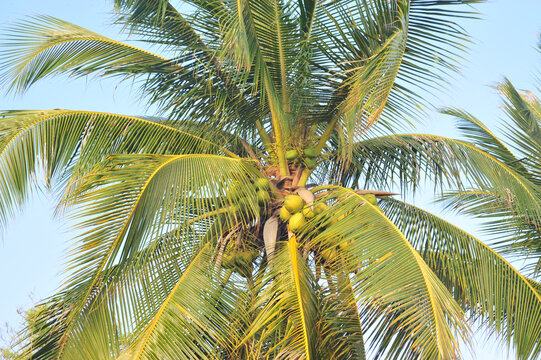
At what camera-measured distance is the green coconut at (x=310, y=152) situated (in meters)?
6.24

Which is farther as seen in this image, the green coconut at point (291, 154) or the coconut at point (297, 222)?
the green coconut at point (291, 154)

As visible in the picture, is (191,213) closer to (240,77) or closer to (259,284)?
(259,284)

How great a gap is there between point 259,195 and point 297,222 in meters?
0.42

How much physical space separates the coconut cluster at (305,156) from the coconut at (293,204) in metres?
0.59

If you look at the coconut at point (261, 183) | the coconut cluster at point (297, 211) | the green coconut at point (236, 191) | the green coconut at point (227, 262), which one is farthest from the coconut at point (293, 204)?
the green coconut at point (227, 262)

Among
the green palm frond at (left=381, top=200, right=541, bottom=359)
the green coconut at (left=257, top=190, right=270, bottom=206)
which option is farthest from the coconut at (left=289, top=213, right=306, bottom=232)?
the green palm frond at (left=381, top=200, right=541, bottom=359)

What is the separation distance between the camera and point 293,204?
572 cm

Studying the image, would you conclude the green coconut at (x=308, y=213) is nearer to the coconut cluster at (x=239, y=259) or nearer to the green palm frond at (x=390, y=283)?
the green palm frond at (x=390, y=283)

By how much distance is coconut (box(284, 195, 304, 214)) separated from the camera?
5.72m

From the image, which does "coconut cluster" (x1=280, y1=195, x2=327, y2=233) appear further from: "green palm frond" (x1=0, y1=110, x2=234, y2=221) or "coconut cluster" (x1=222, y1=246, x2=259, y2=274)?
"green palm frond" (x1=0, y1=110, x2=234, y2=221)

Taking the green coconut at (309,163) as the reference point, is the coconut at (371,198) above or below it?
below

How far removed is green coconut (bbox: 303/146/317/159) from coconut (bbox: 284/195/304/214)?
63 centimetres

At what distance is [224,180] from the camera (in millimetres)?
5316

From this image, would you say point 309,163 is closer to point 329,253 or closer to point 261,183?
point 261,183
